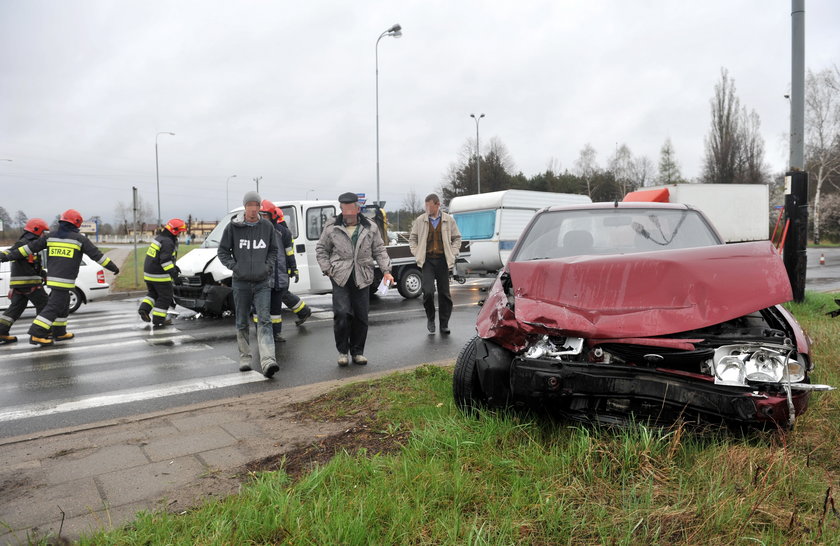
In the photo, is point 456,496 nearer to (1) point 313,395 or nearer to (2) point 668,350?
(2) point 668,350

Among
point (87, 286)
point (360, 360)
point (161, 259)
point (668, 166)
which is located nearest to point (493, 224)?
point (161, 259)

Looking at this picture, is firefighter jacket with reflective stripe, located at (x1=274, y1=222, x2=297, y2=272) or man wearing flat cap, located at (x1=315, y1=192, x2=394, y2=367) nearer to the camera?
man wearing flat cap, located at (x1=315, y1=192, x2=394, y2=367)

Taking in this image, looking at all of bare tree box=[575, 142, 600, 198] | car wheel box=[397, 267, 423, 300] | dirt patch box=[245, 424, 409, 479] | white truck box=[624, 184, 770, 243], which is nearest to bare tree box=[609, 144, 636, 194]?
bare tree box=[575, 142, 600, 198]

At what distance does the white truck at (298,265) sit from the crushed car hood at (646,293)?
23.4ft

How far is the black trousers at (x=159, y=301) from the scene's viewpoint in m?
9.41

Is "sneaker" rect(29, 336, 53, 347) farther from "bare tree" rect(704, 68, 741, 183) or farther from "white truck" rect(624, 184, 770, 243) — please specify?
"bare tree" rect(704, 68, 741, 183)

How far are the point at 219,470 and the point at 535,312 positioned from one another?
1989 mm

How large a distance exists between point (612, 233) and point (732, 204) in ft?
67.6

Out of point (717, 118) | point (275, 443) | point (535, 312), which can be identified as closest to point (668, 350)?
point (535, 312)

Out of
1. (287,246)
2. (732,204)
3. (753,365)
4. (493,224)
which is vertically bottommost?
(753,365)

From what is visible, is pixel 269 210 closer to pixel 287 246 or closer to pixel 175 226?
pixel 287 246

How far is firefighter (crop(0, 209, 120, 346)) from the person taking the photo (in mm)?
8070

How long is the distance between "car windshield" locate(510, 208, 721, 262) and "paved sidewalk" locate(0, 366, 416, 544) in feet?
6.56

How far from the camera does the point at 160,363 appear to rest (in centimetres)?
684
